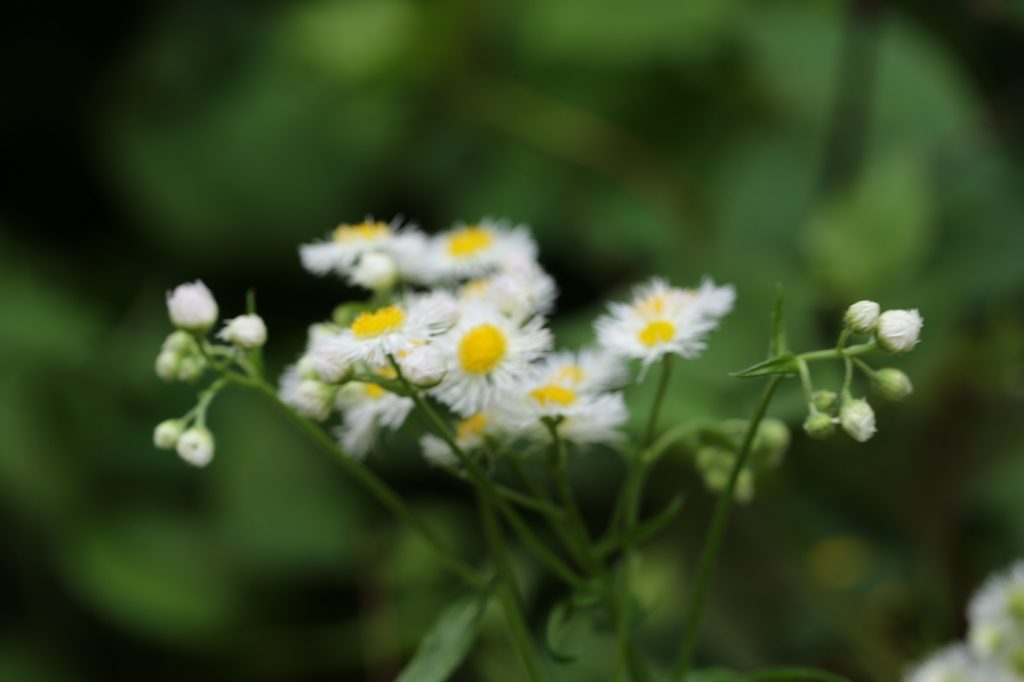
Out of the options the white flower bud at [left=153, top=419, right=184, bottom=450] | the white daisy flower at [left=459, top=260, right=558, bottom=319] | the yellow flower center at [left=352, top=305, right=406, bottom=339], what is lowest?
the white flower bud at [left=153, top=419, right=184, bottom=450]

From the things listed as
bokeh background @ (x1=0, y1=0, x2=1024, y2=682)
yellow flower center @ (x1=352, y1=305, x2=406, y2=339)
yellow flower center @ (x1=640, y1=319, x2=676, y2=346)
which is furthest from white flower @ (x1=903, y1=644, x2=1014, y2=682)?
yellow flower center @ (x1=352, y1=305, x2=406, y2=339)

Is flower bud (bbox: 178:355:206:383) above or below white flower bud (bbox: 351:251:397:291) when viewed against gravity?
below

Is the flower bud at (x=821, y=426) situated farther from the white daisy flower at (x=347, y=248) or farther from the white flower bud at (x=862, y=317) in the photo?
the white daisy flower at (x=347, y=248)

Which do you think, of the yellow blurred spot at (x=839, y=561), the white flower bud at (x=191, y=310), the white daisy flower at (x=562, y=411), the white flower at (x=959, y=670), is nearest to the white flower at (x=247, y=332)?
the white flower bud at (x=191, y=310)

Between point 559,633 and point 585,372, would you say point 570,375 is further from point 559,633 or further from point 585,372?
point 559,633

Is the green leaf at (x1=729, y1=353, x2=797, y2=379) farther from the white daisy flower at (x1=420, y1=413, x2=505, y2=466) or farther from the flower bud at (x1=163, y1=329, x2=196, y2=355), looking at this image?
the flower bud at (x1=163, y1=329, x2=196, y2=355)

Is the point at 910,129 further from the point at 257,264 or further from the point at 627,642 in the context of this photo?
the point at 627,642
